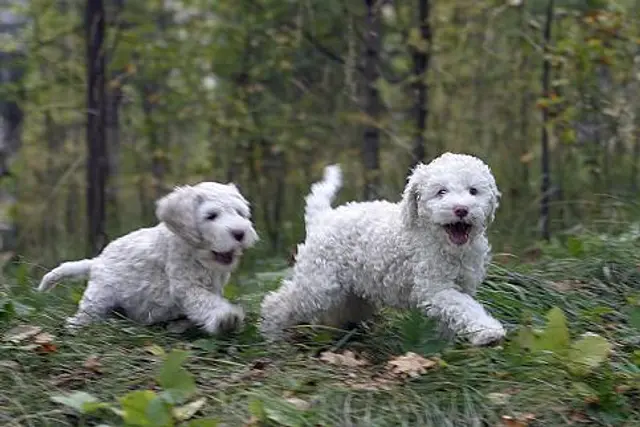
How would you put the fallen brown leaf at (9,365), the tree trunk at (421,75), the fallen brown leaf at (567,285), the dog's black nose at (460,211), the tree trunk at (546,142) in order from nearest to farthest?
the fallen brown leaf at (9,365), the dog's black nose at (460,211), the fallen brown leaf at (567,285), the tree trunk at (546,142), the tree trunk at (421,75)

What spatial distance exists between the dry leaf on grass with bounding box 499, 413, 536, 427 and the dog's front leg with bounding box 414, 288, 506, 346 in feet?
1.61

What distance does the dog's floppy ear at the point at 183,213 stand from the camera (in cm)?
470

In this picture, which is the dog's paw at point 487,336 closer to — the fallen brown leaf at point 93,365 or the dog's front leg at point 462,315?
the dog's front leg at point 462,315

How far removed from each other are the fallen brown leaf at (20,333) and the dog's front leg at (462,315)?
1.66m

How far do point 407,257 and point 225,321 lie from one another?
83 centimetres

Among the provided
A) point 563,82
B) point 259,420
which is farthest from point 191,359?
point 563,82

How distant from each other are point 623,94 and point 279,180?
343cm

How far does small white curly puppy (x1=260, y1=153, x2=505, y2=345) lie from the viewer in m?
4.34

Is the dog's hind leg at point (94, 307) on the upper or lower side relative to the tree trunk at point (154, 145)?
lower

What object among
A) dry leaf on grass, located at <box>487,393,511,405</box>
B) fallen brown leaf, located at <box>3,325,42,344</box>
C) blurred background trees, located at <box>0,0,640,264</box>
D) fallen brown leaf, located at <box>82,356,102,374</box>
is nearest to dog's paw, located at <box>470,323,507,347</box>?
dry leaf on grass, located at <box>487,393,511,405</box>

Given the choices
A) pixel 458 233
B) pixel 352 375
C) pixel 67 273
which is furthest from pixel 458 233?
pixel 67 273

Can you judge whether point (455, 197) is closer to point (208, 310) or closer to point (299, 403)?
point (299, 403)

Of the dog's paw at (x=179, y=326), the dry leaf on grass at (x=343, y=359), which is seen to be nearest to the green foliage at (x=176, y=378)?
the dry leaf on grass at (x=343, y=359)

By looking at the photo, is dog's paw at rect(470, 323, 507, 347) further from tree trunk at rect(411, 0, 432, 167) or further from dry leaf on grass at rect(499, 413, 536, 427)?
tree trunk at rect(411, 0, 432, 167)
